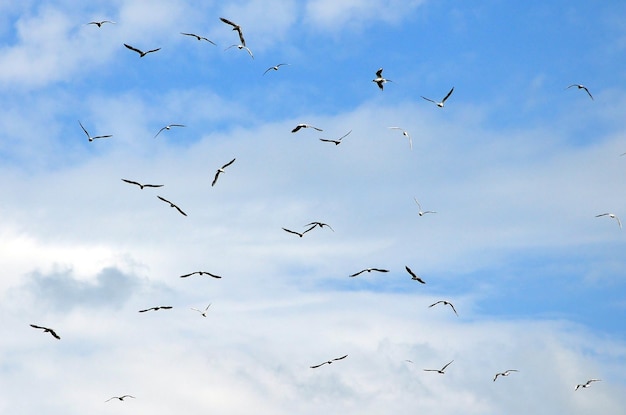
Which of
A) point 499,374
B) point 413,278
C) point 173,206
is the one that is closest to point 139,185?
point 173,206

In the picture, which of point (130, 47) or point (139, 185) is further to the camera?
point (130, 47)

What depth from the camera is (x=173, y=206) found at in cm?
8838

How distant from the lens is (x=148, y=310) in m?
95.6

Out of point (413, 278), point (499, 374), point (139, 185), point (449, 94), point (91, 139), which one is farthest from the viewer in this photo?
point (499, 374)

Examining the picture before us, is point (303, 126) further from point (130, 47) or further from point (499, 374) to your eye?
point (499, 374)

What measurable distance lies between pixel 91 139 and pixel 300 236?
102 ft

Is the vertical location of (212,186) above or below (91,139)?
above

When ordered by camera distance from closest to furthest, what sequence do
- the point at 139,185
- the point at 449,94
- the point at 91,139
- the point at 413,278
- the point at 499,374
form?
the point at 413,278 → the point at 139,185 → the point at 449,94 → the point at 91,139 → the point at 499,374

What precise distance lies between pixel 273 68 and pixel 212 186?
21.9 m

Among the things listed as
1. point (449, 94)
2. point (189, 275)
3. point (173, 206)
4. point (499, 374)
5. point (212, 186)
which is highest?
point (449, 94)

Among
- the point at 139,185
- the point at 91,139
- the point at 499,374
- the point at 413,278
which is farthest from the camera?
the point at 499,374

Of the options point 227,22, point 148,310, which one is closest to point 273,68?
point 227,22

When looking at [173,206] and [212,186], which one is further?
[173,206]

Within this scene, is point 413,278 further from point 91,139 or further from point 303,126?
point 91,139
